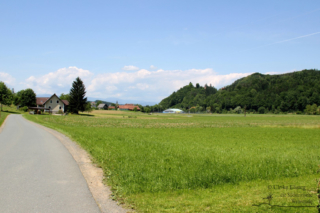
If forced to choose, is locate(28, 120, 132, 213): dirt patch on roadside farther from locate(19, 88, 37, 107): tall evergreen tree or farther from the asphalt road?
locate(19, 88, 37, 107): tall evergreen tree

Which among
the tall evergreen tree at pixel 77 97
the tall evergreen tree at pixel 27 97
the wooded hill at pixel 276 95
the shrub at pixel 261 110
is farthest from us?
the shrub at pixel 261 110

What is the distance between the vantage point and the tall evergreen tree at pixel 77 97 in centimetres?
8425

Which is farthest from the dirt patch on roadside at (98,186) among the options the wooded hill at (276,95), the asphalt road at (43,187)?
the wooded hill at (276,95)

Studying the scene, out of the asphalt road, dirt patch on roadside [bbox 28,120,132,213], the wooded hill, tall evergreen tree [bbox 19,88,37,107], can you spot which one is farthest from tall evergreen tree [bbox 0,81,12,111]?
the wooded hill

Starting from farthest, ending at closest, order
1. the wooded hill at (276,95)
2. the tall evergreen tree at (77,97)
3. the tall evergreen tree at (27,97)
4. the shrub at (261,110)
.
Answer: the shrub at (261,110)
the wooded hill at (276,95)
the tall evergreen tree at (27,97)
the tall evergreen tree at (77,97)

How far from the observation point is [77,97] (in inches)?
3332

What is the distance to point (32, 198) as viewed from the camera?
19.5ft

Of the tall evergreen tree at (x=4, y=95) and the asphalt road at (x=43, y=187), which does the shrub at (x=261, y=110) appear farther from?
the asphalt road at (x=43, y=187)

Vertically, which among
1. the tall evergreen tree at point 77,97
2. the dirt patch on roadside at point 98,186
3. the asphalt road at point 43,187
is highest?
the tall evergreen tree at point 77,97

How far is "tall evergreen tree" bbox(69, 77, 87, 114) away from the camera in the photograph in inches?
3317

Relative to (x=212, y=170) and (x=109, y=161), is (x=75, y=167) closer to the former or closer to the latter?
(x=109, y=161)

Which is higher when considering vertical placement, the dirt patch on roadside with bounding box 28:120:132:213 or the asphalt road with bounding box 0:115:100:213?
the asphalt road with bounding box 0:115:100:213

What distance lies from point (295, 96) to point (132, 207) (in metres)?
163

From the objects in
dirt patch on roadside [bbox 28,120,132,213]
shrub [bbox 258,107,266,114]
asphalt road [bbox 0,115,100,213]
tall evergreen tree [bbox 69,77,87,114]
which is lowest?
dirt patch on roadside [bbox 28,120,132,213]
